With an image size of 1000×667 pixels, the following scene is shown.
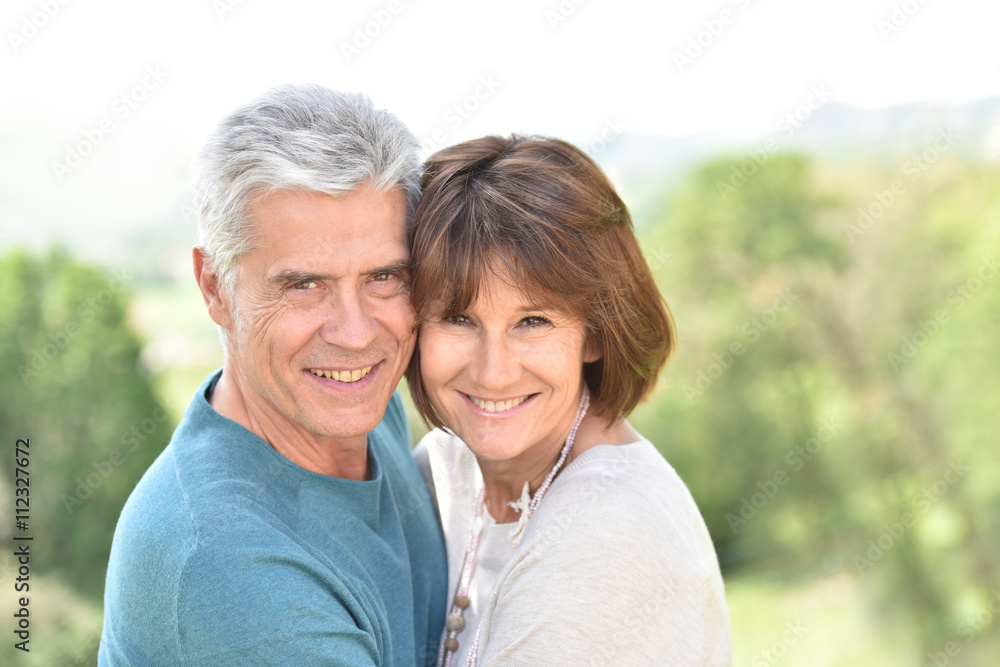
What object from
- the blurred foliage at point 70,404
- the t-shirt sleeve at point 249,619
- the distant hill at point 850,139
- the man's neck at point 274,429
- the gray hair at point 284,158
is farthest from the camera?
the distant hill at point 850,139

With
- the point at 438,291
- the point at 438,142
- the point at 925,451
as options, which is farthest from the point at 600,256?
the point at 925,451

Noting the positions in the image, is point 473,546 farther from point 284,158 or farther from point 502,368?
point 284,158

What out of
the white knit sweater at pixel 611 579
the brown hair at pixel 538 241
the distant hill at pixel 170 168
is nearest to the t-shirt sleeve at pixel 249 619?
the white knit sweater at pixel 611 579

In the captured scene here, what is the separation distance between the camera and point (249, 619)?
58.9 inches

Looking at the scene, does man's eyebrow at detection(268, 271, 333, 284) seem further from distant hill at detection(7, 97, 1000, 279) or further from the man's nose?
distant hill at detection(7, 97, 1000, 279)

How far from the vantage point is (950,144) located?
16.0 ft

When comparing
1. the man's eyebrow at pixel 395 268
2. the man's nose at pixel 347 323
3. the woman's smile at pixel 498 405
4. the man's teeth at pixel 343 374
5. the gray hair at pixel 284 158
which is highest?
the gray hair at pixel 284 158

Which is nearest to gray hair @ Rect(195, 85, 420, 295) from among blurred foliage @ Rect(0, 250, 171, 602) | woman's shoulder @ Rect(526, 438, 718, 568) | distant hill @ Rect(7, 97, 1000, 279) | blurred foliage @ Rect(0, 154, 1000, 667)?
woman's shoulder @ Rect(526, 438, 718, 568)

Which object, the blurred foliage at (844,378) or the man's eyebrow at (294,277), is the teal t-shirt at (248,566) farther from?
the blurred foliage at (844,378)

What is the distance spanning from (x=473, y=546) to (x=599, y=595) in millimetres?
616

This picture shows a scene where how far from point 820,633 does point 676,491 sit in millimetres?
3994

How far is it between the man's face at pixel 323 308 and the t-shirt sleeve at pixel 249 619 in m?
0.44

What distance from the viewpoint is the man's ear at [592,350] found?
6.61 ft

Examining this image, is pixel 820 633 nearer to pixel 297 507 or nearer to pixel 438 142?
pixel 438 142
